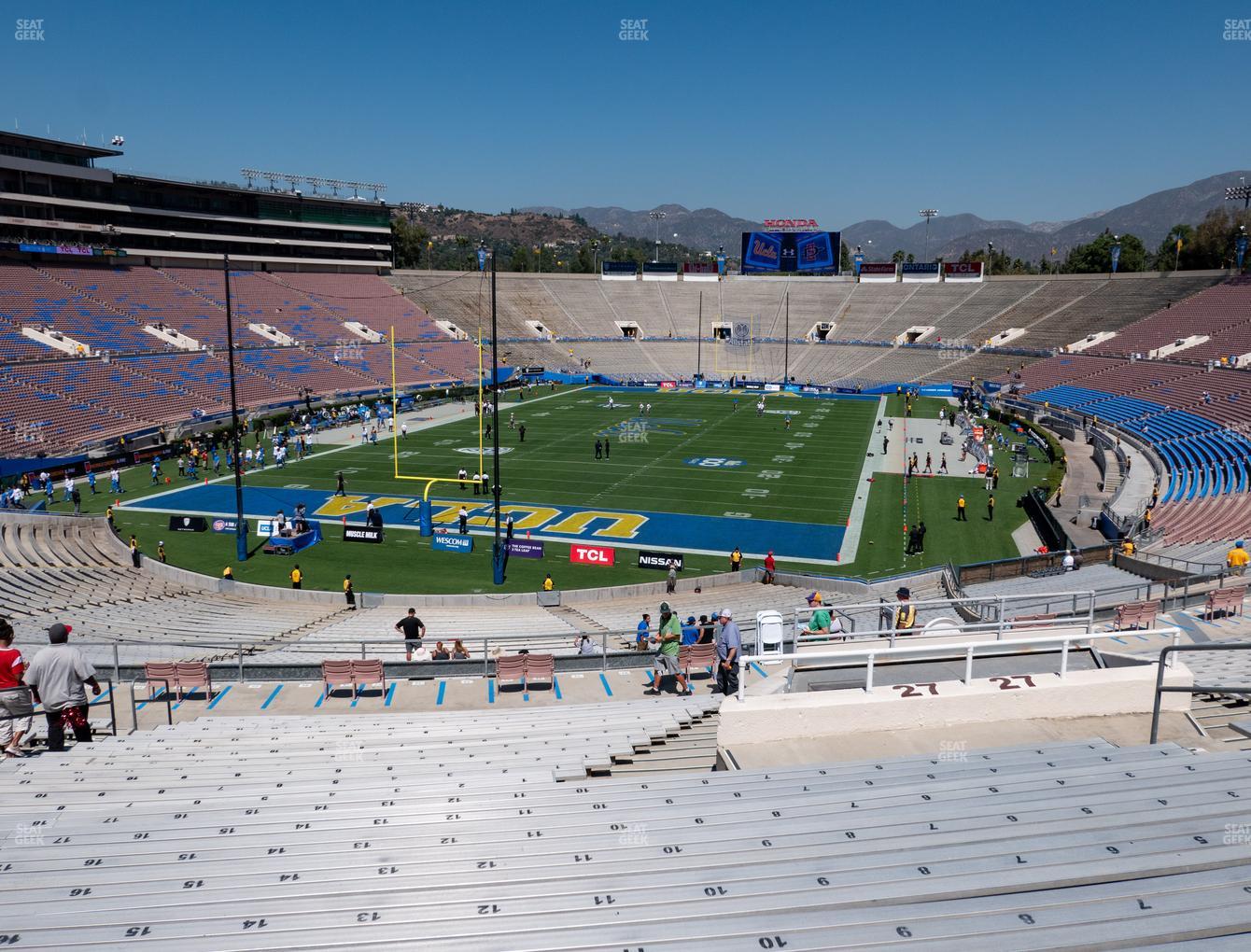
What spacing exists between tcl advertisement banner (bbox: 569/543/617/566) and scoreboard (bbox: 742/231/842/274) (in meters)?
75.4

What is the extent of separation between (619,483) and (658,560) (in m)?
12.6

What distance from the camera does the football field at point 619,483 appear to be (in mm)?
29031

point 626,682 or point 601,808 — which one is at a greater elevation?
point 601,808

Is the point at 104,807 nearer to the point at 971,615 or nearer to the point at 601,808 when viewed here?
the point at 601,808

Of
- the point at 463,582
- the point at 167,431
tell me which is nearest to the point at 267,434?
the point at 167,431

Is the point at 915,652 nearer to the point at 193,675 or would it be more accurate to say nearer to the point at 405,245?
the point at 193,675

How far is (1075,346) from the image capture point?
224 feet

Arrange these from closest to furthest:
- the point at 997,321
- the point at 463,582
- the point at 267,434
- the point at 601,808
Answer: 1. the point at 601,808
2. the point at 463,582
3. the point at 267,434
4. the point at 997,321

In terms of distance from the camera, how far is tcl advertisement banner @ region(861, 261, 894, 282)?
93.5 metres

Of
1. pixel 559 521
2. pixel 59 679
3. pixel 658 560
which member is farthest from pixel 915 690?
pixel 559 521

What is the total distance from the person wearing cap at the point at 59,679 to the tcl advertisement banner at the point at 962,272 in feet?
301

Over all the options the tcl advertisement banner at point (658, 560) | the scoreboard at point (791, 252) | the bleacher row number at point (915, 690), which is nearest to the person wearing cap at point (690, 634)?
the tcl advertisement banner at point (658, 560)

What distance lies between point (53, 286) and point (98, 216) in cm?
1044

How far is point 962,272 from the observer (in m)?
90.2
